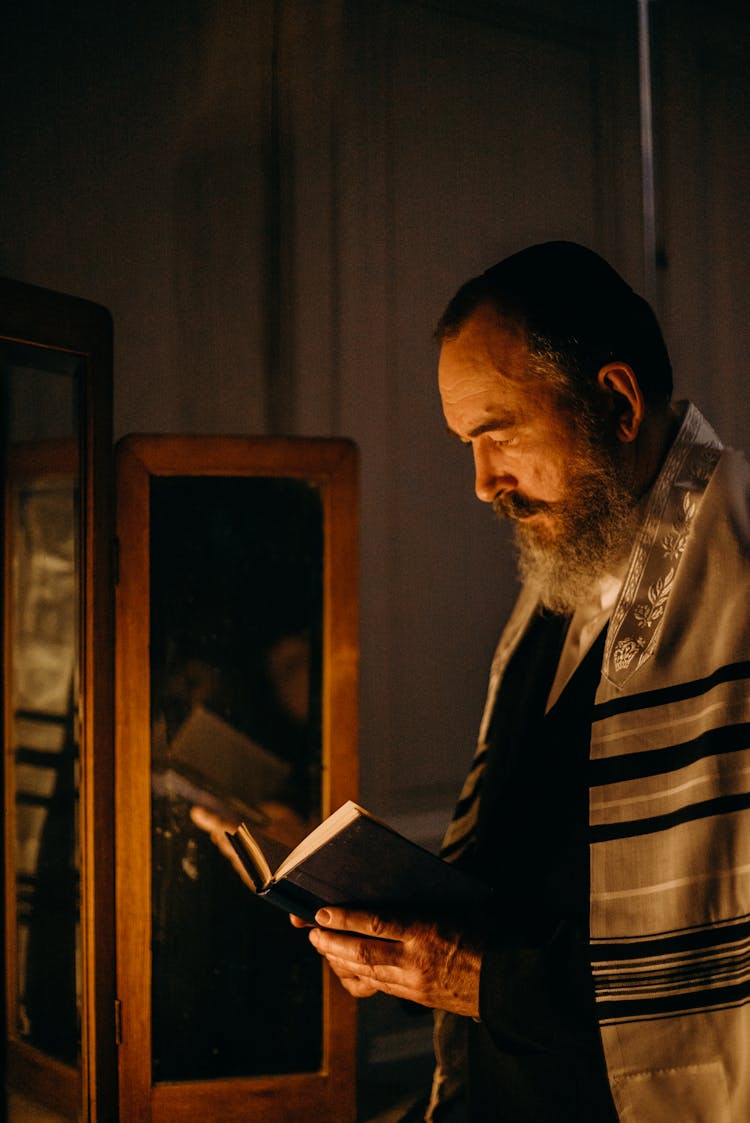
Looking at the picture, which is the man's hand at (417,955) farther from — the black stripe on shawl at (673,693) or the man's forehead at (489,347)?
the man's forehead at (489,347)

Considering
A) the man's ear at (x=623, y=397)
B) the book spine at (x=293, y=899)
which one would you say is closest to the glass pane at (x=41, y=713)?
the book spine at (x=293, y=899)

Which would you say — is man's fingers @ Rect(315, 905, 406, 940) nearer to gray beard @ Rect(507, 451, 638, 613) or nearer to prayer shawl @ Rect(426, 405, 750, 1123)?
prayer shawl @ Rect(426, 405, 750, 1123)

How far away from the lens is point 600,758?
3.51 ft

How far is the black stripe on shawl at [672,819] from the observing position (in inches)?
38.4

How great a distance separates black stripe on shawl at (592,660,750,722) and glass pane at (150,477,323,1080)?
67 centimetres

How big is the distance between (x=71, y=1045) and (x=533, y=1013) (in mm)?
915

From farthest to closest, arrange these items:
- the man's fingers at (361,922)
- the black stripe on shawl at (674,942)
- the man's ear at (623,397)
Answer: the man's ear at (623,397), the man's fingers at (361,922), the black stripe on shawl at (674,942)

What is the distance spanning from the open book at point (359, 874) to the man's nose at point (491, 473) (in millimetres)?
479

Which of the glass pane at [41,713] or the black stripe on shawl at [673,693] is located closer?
the black stripe on shawl at [673,693]

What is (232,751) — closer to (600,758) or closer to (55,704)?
(55,704)

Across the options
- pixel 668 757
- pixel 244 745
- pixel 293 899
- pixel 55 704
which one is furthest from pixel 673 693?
pixel 55 704

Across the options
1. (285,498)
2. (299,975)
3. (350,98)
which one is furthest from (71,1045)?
(350,98)

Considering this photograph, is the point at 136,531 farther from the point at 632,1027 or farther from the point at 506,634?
the point at 632,1027

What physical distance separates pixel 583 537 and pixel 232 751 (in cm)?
75
